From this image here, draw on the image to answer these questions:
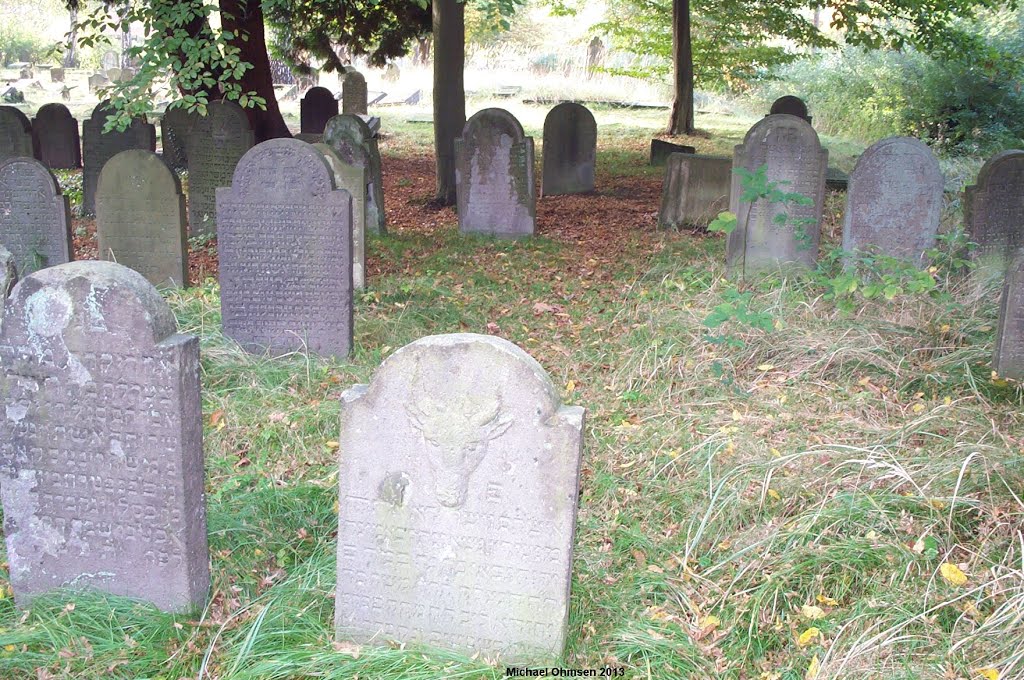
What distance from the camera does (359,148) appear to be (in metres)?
9.81

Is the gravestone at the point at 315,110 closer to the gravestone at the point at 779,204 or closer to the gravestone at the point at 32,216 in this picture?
the gravestone at the point at 32,216

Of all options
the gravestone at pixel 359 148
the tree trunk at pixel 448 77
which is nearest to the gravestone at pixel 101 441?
the gravestone at pixel 359 148

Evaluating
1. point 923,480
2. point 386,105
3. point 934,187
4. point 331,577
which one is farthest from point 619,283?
point 386,105

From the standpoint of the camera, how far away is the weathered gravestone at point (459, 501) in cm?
331

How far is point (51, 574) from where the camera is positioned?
12.5ft

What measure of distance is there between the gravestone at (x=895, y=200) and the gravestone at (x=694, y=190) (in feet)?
8.04

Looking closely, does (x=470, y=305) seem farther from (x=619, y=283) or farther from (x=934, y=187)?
(x=934, y=187)

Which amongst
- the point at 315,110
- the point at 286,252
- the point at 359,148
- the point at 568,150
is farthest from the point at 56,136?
the point at 286,252

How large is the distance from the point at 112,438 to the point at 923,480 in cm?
344

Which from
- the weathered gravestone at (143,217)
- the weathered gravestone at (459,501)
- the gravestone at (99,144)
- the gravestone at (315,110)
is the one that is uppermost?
the gravestone at (315,110)

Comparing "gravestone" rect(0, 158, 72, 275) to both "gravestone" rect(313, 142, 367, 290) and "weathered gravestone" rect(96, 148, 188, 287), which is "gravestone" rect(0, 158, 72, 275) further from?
"gravestone" rect(313, 142, 367, 290)

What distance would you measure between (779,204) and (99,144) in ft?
27.8

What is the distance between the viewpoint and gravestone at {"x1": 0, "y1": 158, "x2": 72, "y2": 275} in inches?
297

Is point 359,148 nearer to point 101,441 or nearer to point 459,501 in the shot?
point 101,441
